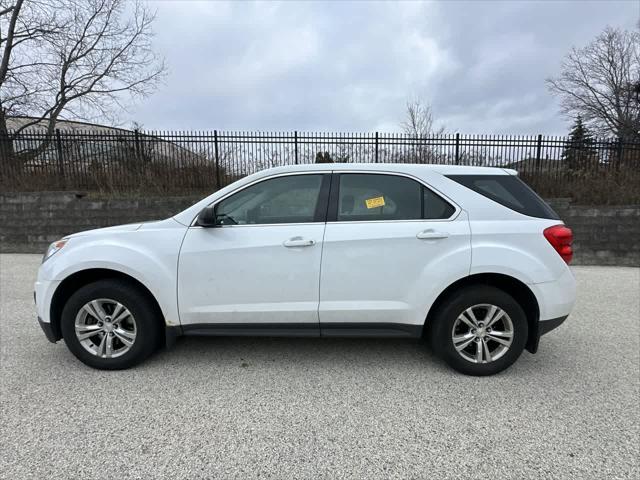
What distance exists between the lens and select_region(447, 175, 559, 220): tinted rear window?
3035 millimetres

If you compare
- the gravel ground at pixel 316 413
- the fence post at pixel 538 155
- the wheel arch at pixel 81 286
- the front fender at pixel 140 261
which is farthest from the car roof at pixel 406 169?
the fence post at pixel 538 155

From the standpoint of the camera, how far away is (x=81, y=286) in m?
3.17

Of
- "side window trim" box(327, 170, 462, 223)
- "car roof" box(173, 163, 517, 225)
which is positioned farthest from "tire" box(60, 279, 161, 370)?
"side window trim" box(327, 170, 462, 223)

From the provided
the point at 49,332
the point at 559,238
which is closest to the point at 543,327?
the point at 559,238

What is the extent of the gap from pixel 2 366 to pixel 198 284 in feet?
6.30

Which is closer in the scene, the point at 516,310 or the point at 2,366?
the point at 516,310

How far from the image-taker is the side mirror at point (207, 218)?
2.95 metres

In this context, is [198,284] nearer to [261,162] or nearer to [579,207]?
[261,162]

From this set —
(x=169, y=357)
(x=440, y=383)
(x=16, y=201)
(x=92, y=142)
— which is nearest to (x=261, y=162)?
(x=92, y=142)

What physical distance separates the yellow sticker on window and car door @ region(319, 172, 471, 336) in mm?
20

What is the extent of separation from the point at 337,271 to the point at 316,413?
3.41 ft

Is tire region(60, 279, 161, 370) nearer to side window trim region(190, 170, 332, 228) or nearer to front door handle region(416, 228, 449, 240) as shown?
side window trim region(190, 170, 332, 228)

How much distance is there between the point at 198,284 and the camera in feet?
9.77

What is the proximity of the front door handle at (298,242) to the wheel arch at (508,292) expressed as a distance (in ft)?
3.69
